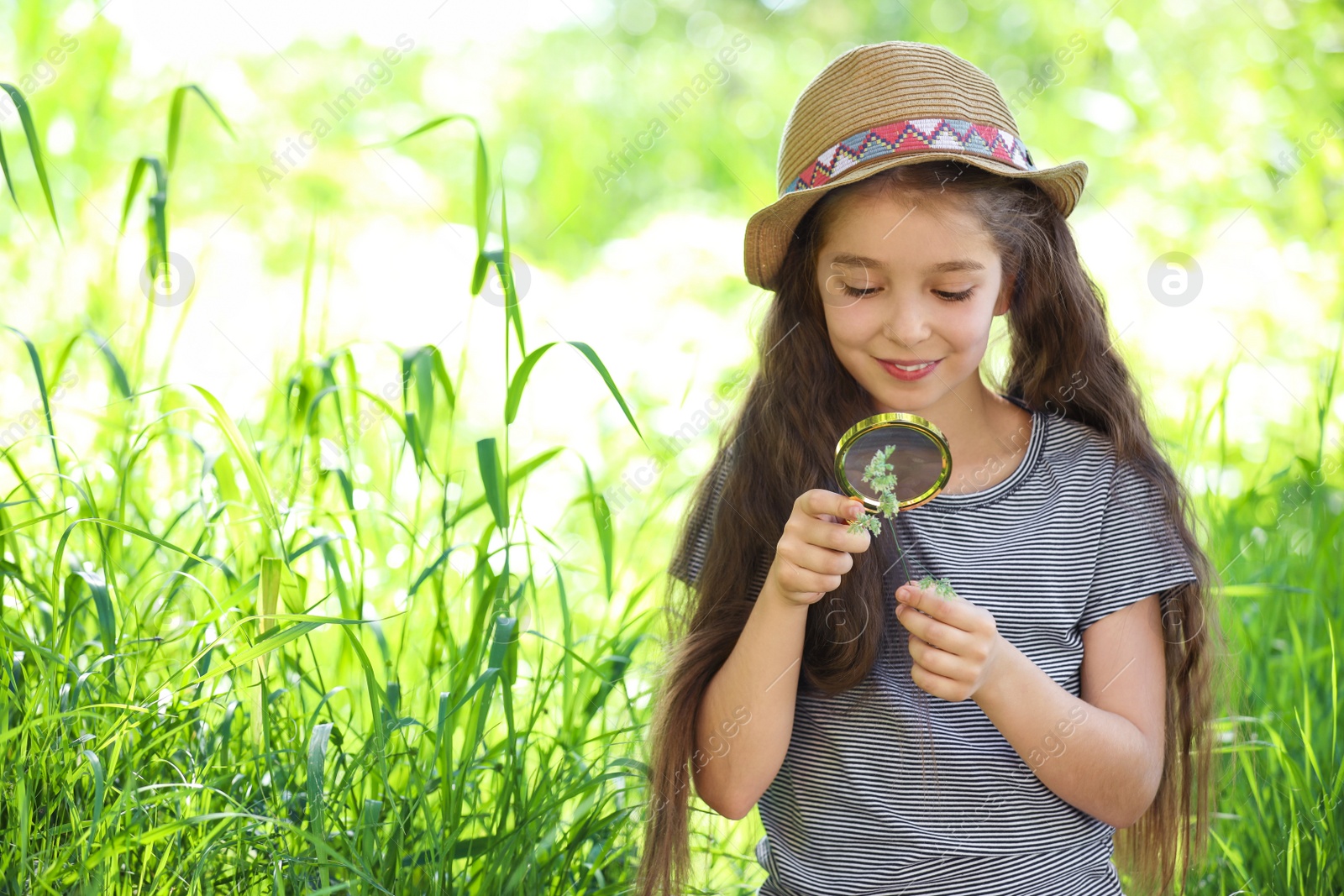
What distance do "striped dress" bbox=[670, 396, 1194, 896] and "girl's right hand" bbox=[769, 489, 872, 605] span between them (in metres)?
0.27

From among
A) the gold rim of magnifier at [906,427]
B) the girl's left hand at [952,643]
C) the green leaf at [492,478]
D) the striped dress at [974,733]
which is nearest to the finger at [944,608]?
A: the girl's left hand at [952,643]

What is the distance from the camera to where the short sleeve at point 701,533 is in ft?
5.28

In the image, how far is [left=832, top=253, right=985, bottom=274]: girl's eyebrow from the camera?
1.38 meters

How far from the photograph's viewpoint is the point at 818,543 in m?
1.24

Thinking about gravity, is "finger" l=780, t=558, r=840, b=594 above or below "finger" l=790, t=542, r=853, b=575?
below

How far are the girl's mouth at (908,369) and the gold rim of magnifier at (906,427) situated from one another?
0.53 ft

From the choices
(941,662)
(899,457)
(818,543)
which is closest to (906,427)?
(899,457)

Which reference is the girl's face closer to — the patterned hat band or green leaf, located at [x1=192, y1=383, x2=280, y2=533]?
the patterned hat band

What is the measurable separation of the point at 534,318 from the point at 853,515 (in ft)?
12.6

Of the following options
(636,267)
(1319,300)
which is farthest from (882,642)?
(636,267)

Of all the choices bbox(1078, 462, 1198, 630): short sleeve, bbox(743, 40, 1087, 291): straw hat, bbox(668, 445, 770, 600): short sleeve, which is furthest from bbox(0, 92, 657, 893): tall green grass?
bbox(1078, 462, 1198, 630): short sleeve

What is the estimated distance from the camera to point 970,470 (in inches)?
62.6

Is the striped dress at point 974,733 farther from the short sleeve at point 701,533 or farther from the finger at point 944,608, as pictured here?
the finger at point 944,608

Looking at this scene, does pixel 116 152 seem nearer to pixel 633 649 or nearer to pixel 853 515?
pixel 633 649
